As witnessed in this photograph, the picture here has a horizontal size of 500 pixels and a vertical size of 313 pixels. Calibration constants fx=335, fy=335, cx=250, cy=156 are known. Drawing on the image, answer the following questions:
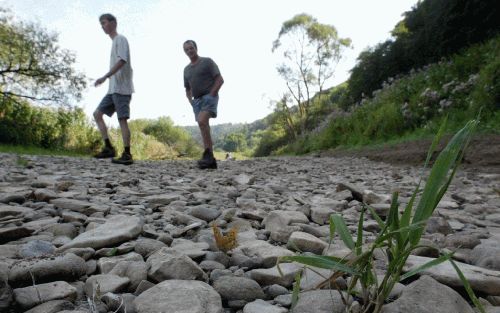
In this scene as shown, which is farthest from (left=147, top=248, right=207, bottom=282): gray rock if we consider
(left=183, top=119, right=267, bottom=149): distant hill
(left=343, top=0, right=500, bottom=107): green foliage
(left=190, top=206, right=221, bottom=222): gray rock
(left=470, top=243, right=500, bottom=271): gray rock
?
(left=183, top=119, right=267, bottom=149): distant hill

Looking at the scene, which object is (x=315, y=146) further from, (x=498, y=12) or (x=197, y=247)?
(x=197, y=247)

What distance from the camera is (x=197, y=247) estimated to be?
127 cm

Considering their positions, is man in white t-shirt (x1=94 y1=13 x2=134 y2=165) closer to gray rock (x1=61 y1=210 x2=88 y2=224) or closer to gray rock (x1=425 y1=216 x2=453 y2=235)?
gray rock (x1=61 y1=210 x2=88 y2=224)

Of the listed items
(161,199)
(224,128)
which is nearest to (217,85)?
(161,199)

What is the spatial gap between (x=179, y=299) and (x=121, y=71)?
5.14 m

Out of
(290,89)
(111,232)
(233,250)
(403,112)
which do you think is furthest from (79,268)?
(290,89)

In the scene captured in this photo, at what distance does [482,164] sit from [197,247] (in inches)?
174

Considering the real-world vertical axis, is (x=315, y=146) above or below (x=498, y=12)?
below

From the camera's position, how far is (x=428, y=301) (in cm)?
78

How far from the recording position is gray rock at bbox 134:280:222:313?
2.58 ft

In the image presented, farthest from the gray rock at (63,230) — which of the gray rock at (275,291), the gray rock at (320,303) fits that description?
the gray rock at (320,303)

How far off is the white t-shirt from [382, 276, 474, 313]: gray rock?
205 inches

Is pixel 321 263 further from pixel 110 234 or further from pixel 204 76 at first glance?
pixel 204 76

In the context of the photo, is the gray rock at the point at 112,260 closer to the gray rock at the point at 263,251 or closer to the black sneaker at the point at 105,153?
the gray rock at the point at 263,251
